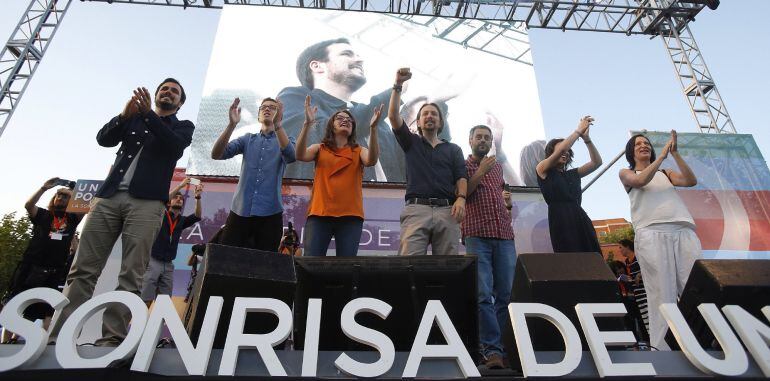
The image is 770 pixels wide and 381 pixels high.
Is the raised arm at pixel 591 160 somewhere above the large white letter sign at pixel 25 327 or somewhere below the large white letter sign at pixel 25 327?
above

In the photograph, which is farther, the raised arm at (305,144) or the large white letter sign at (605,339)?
the raised arm at (305,144)

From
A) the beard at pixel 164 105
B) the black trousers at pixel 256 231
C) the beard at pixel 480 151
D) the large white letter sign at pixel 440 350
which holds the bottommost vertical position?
the large white letter sign at pixel 440 350

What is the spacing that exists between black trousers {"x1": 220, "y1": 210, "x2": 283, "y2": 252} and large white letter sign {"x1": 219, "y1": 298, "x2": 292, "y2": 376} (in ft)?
3.77

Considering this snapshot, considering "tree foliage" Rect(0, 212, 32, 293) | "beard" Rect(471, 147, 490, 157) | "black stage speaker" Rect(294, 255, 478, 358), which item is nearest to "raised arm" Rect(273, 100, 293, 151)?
"black stage speaker" Rect(294, 255, 478, 358)

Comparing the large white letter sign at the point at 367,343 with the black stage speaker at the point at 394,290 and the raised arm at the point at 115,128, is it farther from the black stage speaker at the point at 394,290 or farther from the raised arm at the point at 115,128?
the raised arm at the point at 115,128

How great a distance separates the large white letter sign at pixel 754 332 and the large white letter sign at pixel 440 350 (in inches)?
41.8

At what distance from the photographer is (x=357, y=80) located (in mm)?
7965

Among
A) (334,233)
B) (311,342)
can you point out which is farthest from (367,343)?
(334,233)

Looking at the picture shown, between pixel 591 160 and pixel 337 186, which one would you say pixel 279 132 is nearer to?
pixel 337 186

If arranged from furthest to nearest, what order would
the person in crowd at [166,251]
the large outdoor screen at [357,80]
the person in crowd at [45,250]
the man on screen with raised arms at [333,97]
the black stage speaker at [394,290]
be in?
1. the large outdoor screen at [357,80]
2. the man on screen with raised arms at [333,97]
3. the person in crowd at [166,251]
4. the person in crowd at [45,250]
5. the black stage speaker at [394,290]

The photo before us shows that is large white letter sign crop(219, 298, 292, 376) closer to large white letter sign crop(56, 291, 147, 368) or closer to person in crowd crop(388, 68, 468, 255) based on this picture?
large white letter sign crop(56, 291, 147, 368)

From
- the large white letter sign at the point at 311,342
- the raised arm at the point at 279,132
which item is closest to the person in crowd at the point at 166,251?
the raised arm at the point at 279,132

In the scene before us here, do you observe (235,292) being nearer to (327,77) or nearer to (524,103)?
(327,77)

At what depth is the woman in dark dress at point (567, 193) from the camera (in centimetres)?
308
